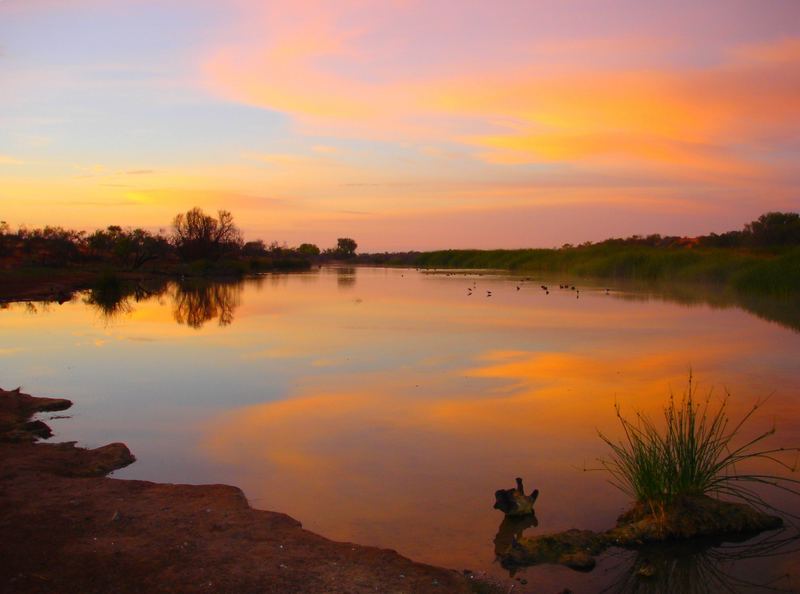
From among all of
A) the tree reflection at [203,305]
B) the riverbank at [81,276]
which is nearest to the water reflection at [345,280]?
the tree reflection at [203,305]

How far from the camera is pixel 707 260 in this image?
3228cm

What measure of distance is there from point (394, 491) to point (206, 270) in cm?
4042

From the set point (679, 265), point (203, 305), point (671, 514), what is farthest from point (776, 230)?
point (671, 514)

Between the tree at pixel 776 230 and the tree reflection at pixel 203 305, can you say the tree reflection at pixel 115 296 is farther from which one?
the tree at pixel 776 230

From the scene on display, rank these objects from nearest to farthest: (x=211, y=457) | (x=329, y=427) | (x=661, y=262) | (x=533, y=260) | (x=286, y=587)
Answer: (x=286, y=587)
(x=211, y=457)
(x=329, y=427)
(x=661, y=262)
(x=533, y=260)

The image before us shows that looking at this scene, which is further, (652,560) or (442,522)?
(442,522)

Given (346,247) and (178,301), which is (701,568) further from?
(346,247)

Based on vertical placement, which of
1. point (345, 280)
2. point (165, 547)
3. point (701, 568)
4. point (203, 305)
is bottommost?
point (701, 568)

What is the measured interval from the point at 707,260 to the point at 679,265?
5.69ft

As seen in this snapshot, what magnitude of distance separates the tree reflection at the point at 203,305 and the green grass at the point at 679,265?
55.6 feet

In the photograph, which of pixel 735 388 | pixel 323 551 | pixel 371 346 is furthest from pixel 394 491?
pixel 371 346

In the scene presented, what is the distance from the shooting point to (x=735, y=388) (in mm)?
8805

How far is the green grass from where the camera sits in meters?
22.3

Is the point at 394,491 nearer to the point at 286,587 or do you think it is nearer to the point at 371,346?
the point at 286,587
